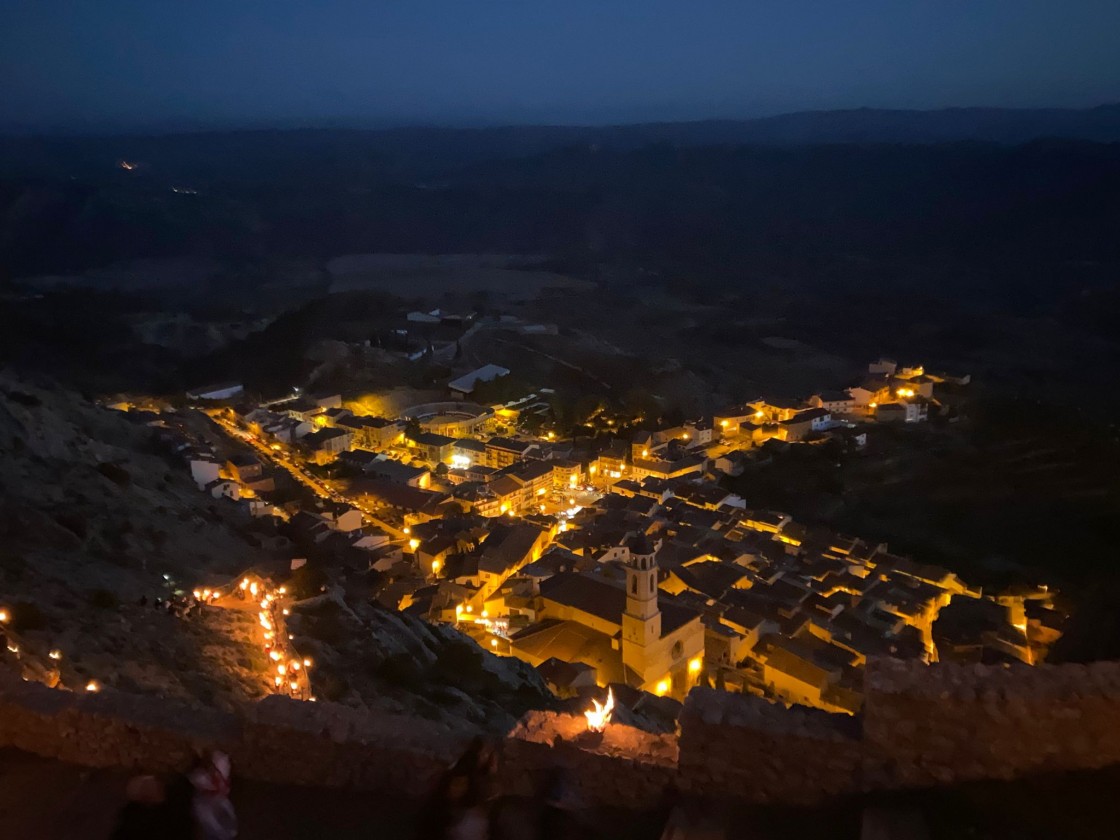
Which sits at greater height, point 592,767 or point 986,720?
point 986,720

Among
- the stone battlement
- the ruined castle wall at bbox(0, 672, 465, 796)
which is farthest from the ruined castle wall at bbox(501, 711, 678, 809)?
the ruined castle wall at bbox(0, 672, 465, 796)

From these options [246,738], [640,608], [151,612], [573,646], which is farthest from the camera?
[573,646]

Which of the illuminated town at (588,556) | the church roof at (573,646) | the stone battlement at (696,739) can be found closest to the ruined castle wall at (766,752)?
the stone battlement at (696,739)

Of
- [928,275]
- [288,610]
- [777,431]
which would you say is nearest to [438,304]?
[777,431]

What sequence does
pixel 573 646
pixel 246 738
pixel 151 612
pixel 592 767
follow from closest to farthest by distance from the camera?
pixel 592 767 → pixel 246 738 → pixel 151 612 → pixel 573 646

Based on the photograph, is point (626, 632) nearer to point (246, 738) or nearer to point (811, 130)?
point (246, 738)

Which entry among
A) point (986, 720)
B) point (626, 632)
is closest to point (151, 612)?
point (626, 632)
